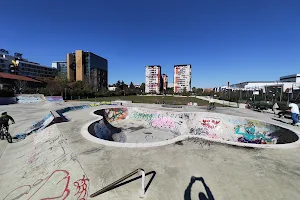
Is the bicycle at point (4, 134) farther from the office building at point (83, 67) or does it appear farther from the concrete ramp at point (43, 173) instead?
the office building at point (83, 67)

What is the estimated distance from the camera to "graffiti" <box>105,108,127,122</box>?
17605mm

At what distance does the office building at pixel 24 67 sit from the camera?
221ft

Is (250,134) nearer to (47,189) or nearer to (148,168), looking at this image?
(148,168)

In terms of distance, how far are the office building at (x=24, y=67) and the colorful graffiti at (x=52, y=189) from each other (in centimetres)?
7820

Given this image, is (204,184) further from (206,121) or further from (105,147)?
(206,121)

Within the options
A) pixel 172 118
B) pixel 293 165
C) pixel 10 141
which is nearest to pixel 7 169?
pixel 10 141

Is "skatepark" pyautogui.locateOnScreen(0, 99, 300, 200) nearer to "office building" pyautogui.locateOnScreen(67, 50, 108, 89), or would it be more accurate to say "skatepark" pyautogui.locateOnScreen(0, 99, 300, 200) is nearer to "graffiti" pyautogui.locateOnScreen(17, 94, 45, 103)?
"graffiti" pyautogui.locateOnScreen(17, 94, 45, 103)

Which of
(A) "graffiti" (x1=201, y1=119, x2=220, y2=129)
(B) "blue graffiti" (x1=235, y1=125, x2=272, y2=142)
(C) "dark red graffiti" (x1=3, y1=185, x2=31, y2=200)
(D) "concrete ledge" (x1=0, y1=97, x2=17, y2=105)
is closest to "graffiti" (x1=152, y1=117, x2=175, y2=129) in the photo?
(A) "graffiti" (x1=201, y1=119, x2=220, y2=129)

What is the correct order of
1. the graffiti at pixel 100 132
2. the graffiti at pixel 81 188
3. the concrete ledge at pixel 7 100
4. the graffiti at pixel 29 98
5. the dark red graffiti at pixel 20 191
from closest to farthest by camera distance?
1. the graffiti at pixel 81 188
2. the dark red graffiti at pixel 20 191
3. the graffiti at pixel 100 132
4. the concrete ledge at pixel 7 100
5. the graffiti at pixel 29 98

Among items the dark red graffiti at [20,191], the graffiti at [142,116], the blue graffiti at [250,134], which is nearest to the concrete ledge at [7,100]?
the graffiti at [142,116]

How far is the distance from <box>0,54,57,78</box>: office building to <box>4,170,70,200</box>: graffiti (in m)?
78.2

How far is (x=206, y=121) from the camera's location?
14.9 metres

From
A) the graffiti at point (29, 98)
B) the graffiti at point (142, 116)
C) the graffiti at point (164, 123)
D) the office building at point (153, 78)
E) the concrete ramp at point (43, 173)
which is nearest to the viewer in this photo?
the concrete ramp at point (43, 173)

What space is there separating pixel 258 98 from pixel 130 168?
30214mm
